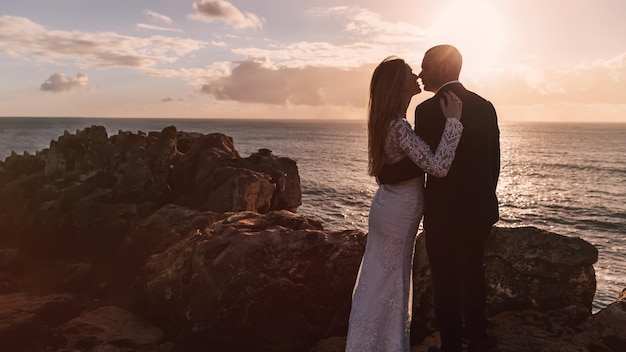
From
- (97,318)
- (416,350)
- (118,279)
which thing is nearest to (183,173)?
→ (118,279)

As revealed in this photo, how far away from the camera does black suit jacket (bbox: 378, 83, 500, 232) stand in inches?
196

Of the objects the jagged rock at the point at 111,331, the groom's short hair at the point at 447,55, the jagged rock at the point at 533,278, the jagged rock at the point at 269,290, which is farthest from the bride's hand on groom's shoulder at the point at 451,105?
the jagged rock at the point at 111,331

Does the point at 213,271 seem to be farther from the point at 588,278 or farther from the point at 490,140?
the point at 588,278

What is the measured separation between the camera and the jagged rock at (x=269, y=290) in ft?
25.8

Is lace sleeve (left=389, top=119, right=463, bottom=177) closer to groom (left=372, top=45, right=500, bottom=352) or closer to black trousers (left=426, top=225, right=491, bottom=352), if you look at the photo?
groom (left=372, top=45, right=500, bottom=352)

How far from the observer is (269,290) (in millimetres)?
7922

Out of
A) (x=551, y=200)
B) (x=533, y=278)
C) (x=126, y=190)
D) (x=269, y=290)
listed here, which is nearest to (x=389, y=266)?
(x=533, y=278)

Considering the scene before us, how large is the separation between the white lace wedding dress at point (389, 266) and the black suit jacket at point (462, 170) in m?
0.18

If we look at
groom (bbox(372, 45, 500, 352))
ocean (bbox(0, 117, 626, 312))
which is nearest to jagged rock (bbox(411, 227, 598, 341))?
groom (bbox(372, 45, 500, 352))

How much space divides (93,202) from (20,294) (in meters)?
5.92

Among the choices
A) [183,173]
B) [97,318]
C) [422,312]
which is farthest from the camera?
[183,173]

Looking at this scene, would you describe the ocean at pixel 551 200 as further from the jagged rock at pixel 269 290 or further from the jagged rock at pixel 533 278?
the jagged rock at pixel 269 290

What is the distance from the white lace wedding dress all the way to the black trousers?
342mm

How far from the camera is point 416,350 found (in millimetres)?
6633
